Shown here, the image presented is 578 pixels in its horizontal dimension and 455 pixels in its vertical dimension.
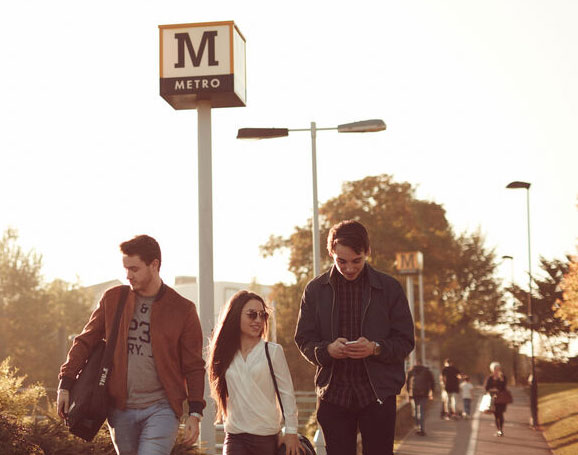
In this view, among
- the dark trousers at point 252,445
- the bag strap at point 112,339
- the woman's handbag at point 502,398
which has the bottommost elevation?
the woman's handbag at point 502,398

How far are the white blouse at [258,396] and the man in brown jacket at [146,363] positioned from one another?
0.87ft

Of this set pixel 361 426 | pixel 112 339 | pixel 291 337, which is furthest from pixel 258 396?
pixel 291 337

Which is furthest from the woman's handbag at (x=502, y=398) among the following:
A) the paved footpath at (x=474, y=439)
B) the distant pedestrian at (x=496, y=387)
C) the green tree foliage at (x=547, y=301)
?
the green tree foliage at (x=547, y=301)

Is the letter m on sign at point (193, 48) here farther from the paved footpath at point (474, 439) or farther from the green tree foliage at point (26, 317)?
the green tree foliage at point (26, 317)

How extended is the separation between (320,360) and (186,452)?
14.9 ft

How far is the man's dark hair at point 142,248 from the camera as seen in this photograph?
568 centimetres

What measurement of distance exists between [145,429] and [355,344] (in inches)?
49.7

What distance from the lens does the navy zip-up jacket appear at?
5668 mm

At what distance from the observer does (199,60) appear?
10.7 meters

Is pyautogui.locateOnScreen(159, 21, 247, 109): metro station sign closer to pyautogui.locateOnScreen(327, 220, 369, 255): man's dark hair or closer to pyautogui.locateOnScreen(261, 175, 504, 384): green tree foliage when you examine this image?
pyautogui.locateOnScreen(327, 220, 369, 255): man's dark hair

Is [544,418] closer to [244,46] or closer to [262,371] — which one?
[244,46]

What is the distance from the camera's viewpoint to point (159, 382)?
568cm

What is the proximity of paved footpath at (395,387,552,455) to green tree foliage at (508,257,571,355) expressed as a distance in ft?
107

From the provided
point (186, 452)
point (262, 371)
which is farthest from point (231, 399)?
point (186, 452)
